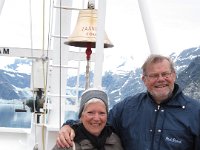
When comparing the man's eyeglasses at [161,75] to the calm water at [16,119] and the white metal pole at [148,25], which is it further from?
the calm water at [16,119]

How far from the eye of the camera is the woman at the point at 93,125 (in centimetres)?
399

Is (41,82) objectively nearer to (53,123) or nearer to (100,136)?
(53,123)

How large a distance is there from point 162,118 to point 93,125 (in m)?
0.49

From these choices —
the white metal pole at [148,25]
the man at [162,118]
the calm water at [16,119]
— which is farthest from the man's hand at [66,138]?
the calm water at [16,119]

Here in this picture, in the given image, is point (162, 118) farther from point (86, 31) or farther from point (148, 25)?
point (148, 25)

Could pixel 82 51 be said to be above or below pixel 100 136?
above

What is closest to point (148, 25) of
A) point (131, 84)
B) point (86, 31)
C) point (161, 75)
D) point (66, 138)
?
point (86, 31)

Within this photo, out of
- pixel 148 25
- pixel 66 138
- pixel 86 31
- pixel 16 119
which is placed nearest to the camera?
pixel 66 138

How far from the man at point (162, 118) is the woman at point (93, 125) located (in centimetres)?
8

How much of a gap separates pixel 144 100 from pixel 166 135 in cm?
37

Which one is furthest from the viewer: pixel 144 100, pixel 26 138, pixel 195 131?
pixel 26 138

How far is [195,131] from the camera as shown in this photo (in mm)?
3979

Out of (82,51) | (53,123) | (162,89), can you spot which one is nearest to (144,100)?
(162,89)

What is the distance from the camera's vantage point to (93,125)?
400 cm
